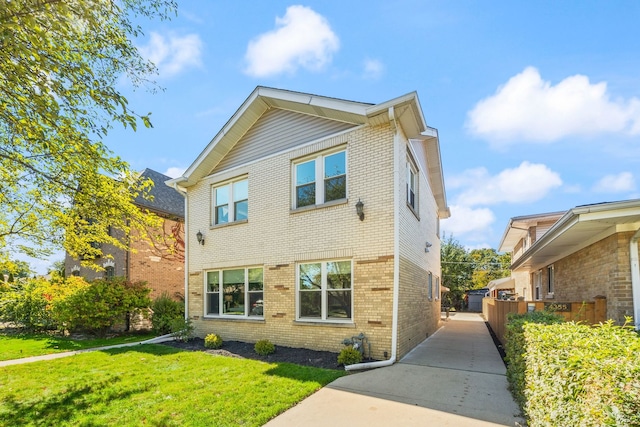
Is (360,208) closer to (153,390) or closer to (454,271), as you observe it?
(153,390)

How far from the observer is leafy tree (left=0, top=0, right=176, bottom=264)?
478cm

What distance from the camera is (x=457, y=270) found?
3556 centimetres

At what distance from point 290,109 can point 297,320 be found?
239 inches

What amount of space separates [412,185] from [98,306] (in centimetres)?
1170

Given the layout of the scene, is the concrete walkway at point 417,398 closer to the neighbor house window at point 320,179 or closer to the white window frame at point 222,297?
the neighbor house window at point 320,179

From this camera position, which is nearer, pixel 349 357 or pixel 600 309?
pixel 600 309

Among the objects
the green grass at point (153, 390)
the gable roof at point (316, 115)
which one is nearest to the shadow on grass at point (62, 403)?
the green grass at point (153, 390)

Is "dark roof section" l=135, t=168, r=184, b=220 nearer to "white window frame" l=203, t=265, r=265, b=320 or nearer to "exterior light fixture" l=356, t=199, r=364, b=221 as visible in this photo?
"white window frame" l=203, t=265, r=265, b=320

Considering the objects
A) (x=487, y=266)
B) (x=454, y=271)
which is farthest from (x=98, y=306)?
(x=487, y=266)

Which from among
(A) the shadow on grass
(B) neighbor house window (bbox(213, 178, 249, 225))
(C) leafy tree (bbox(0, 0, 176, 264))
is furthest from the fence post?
(B) neighbor house window (bbox(213, 178, 249, 225))

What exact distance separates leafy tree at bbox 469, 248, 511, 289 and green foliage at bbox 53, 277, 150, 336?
3885cm

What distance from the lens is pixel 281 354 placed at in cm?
895

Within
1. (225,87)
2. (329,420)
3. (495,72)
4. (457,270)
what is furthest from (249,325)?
(457,270)

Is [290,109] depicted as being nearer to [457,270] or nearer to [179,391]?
[179,391]
